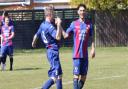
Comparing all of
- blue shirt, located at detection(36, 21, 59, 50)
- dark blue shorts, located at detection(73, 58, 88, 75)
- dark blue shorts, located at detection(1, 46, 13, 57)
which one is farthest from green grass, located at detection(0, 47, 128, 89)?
blue shirt, located at detection(36, 21, 59, 50)

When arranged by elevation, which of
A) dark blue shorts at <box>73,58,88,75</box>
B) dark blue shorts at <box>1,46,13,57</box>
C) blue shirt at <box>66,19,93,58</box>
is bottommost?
dark blue shorts at <box>1,46,13,57</box>

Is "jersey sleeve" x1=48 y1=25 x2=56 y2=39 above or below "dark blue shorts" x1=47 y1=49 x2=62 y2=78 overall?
above

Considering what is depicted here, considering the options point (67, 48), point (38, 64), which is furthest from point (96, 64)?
point (67, 48)

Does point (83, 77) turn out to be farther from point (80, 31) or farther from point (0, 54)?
point (0, 54)

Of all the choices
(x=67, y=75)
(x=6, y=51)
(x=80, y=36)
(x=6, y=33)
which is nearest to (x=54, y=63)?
(x=80, y=36)

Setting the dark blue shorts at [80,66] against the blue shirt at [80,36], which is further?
the blue shirt at [80,36]

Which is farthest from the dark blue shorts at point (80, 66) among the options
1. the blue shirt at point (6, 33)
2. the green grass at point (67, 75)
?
the blue shirt at point (6, 33)

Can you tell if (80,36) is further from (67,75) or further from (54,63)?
(67,75)

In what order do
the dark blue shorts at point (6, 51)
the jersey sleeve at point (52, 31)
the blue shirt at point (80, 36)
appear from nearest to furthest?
the jersey sleeve at point (52, 31)
the blue shirt at point (80, 36)
the dark blue shorts at point (6, 51)

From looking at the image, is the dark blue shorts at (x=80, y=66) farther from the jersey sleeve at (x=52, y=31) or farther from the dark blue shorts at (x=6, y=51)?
the dark blue shorts at (x=6, y=51)

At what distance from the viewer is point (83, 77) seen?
40.8ft

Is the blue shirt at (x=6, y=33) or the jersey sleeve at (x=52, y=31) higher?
the jersey sleeve at (x=52, y=31)

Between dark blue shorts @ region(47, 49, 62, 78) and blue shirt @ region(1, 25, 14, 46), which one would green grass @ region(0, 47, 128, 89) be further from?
dark blue shorts @ region(47, 49, 62, 78)

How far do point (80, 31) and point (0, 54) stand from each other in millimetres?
8041
